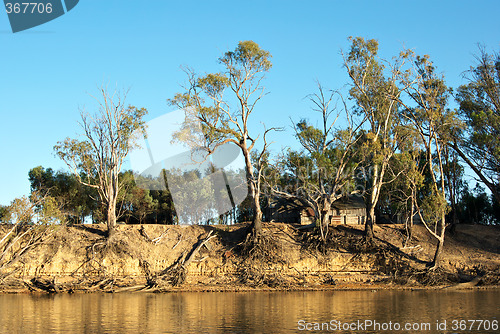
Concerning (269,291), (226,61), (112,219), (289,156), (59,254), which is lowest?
(269,291)

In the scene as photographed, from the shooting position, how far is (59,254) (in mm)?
32531

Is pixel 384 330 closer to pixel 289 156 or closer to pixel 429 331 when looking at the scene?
pixel 429 331

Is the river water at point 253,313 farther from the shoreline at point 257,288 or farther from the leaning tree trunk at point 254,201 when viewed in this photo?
the leaning tree trunk at point 254,201

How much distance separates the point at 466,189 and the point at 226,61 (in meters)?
36.1

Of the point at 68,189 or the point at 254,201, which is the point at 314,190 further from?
the point at 68,189

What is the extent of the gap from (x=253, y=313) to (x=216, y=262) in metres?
13.3

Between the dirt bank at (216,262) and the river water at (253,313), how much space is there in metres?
2.66

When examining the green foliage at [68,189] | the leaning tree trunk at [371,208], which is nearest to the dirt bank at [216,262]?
the leaning tree trunk at [371,208]

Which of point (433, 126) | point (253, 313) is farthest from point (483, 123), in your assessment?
point (253, 313)

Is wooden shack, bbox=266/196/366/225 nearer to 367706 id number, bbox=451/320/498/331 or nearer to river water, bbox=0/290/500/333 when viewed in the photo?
river water, bbox=0/290/500/333

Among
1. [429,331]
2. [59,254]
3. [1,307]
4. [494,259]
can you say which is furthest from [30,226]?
[494,259]

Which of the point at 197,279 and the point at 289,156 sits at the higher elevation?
the point at 289,156

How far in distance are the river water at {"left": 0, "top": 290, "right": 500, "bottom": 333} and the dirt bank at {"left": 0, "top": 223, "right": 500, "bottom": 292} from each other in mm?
2655

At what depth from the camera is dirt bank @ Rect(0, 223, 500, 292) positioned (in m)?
31.1
